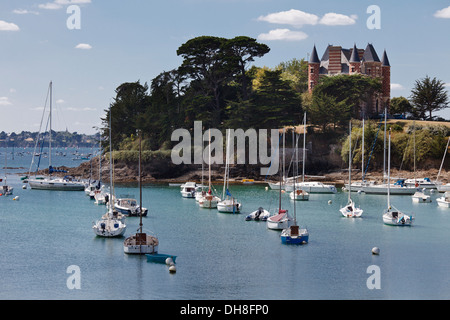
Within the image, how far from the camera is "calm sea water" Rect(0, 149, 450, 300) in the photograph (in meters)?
39.9

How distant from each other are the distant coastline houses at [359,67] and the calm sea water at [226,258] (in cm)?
5616

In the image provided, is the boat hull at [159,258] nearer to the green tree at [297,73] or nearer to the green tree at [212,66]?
the green tree at [212,66]

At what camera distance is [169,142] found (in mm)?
122500

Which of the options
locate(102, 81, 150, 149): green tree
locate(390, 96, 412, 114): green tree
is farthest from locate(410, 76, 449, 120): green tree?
locate(102, 81, 150, 149): green tree

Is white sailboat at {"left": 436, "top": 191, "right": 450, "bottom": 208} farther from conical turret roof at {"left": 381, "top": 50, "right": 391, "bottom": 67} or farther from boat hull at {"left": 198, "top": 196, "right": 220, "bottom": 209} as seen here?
conical turret roof at {"left": 381, "top": 50, "right": 391, "bottom": 67}

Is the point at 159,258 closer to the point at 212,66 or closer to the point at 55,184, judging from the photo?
the point at 55,184

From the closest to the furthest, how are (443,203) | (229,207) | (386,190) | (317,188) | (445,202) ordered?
(229,207) → (445,202) → (443,203) → (386,190) → (317,188)

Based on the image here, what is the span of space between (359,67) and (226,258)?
3572 inches

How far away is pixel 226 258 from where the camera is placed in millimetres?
48719

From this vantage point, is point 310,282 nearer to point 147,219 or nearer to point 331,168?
point 147,219

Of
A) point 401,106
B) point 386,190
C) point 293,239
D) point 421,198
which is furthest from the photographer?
point 401,106

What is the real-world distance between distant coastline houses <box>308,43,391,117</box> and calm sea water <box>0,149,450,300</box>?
56.2m

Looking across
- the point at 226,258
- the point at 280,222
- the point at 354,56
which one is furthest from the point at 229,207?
the point at 354,56
